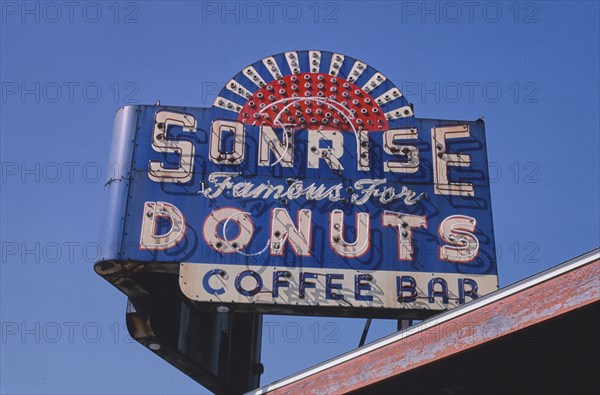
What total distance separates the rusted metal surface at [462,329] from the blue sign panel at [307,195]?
377cm

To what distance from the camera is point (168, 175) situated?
13.7 metres

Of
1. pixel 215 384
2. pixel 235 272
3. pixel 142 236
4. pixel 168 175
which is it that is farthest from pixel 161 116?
pixel 215 384

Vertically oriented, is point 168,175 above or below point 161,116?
below

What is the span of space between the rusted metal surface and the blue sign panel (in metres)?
3.77

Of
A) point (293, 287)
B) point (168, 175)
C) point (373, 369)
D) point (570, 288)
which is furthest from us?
point (168, 175)

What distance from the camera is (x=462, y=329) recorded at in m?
7.75

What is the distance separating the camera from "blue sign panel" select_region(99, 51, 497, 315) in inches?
508

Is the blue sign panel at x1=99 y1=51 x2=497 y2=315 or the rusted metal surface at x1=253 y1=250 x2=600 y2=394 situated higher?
the blue sign panel at x1=99 y1=51 x2=497 y2=315

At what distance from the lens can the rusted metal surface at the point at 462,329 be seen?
6.99 m

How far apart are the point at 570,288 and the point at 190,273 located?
698cm

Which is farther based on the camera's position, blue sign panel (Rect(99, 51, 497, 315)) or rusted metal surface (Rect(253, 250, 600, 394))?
blue sign panel (Rect(99, 51, 497, 315))

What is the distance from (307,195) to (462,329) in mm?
6177

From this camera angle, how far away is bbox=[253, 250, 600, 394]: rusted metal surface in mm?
6988

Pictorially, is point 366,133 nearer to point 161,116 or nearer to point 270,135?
point 270,135
